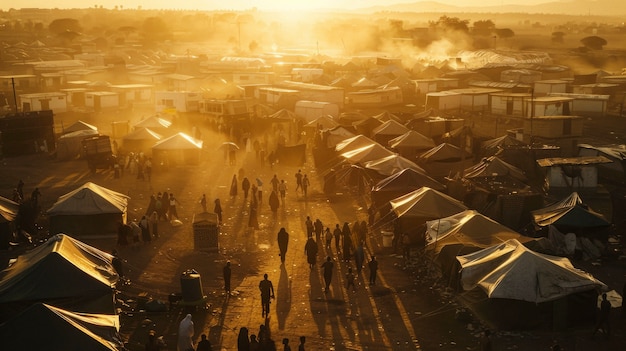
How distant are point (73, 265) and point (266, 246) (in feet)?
21.2

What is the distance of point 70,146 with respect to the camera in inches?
1227

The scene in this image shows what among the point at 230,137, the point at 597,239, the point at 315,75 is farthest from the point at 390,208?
the point at 315,75

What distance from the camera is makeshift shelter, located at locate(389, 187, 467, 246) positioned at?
17359mm

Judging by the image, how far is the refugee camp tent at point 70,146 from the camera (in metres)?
31.1

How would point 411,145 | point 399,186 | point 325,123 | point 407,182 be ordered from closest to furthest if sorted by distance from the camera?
point 399,186 → point 407,182 → point 411,145 → point 325,123

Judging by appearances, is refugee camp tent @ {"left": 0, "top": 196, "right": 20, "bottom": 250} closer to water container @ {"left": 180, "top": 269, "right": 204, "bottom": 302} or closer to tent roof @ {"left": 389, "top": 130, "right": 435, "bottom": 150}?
water container @ {"left": 180, "top": 269, "right": 204, "bottom": 302}

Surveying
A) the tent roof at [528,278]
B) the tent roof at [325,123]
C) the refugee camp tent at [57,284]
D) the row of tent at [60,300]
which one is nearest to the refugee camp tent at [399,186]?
the tent roof at [528,278]

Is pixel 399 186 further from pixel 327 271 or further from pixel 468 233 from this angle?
pixel 327 271

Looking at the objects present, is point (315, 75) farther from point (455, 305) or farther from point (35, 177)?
point (455, 305)

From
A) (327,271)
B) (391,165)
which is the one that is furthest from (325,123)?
(327,271)

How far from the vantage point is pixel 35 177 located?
27719 mm

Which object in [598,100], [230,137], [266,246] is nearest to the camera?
[266,246]

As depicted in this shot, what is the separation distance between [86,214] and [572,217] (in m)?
12.6

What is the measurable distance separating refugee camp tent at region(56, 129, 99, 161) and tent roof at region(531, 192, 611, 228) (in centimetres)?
2142
